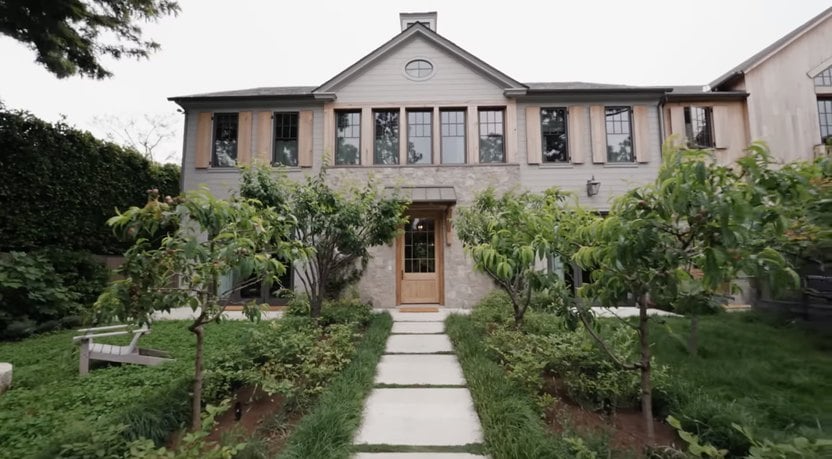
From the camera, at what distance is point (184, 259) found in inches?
92.5

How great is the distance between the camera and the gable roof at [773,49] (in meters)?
9.22

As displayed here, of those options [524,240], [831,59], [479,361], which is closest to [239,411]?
[479,361]

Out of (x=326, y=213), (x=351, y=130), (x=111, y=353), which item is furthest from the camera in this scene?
(x=351, y=130)

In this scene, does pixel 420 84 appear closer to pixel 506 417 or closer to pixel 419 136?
pixel 419 136

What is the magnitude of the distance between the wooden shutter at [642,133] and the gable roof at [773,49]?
2.75m

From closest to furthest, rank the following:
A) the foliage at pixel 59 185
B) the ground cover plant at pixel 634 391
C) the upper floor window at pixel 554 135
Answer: the ground cover plant at pixel 634 391 < the foliage at pixel 59 185 < the upper floor window at pixel 554 135

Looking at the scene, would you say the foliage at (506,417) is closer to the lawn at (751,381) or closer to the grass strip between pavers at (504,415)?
the grass strip between pavers at (504,415)

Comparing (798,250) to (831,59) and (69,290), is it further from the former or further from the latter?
(831,59)

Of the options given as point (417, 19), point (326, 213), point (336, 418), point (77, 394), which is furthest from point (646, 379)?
point (417, 19)

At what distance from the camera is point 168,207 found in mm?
2129

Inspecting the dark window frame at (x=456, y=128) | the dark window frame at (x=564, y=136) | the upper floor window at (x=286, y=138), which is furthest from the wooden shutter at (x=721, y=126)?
the upper floor window at (x=286, y=138)

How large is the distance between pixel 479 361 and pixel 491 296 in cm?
389

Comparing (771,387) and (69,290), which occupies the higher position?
(69,290)

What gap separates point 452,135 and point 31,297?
8.73 meters
